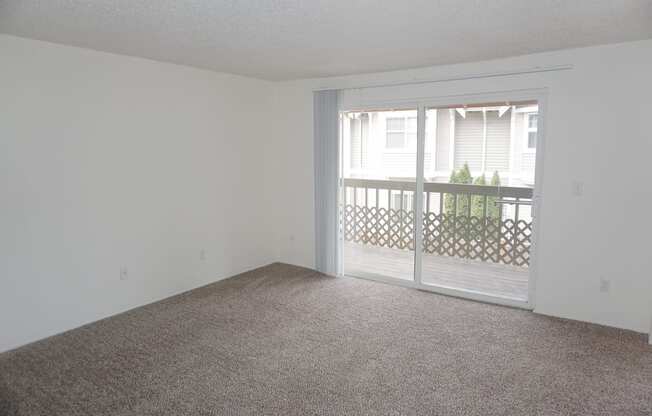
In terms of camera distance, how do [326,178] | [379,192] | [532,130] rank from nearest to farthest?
[532,130], [326,178], [379,192]

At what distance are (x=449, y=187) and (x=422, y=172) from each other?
0.33 meters

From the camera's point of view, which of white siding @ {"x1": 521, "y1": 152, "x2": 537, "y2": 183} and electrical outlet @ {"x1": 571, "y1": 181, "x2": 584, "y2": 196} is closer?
electrical outlet @ {"x1": 571, "y1": 181, "x2": 584, "y2": 196}

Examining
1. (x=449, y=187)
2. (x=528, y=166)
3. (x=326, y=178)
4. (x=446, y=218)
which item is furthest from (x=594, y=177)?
(x=326, y=178)

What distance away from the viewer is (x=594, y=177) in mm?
Result: 3521

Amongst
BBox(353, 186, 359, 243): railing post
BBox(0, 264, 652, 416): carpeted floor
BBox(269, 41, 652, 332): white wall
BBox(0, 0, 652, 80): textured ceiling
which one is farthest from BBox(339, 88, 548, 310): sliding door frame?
BBox(0, 0, 652, 80): textured ceiling

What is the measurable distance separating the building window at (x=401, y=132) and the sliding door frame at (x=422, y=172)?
11 cm

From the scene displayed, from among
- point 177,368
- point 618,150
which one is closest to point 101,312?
point 177,368

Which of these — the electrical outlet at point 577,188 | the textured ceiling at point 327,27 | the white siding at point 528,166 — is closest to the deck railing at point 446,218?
the white siding at point 528,166

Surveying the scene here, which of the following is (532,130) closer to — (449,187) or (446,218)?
(449,187)

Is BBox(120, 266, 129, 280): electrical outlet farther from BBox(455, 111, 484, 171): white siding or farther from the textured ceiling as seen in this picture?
BBox(455, 111, 484, 171): white siding

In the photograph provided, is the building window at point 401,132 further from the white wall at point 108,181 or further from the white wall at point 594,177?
the white wall at point 108,181

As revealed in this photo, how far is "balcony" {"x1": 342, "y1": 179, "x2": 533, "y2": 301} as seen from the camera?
4.26m

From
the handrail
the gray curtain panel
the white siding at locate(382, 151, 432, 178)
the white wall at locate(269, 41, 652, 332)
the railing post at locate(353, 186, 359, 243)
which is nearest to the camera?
the white wall at locate(269, 41, 652, 332)

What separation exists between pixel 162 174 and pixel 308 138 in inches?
69.9
